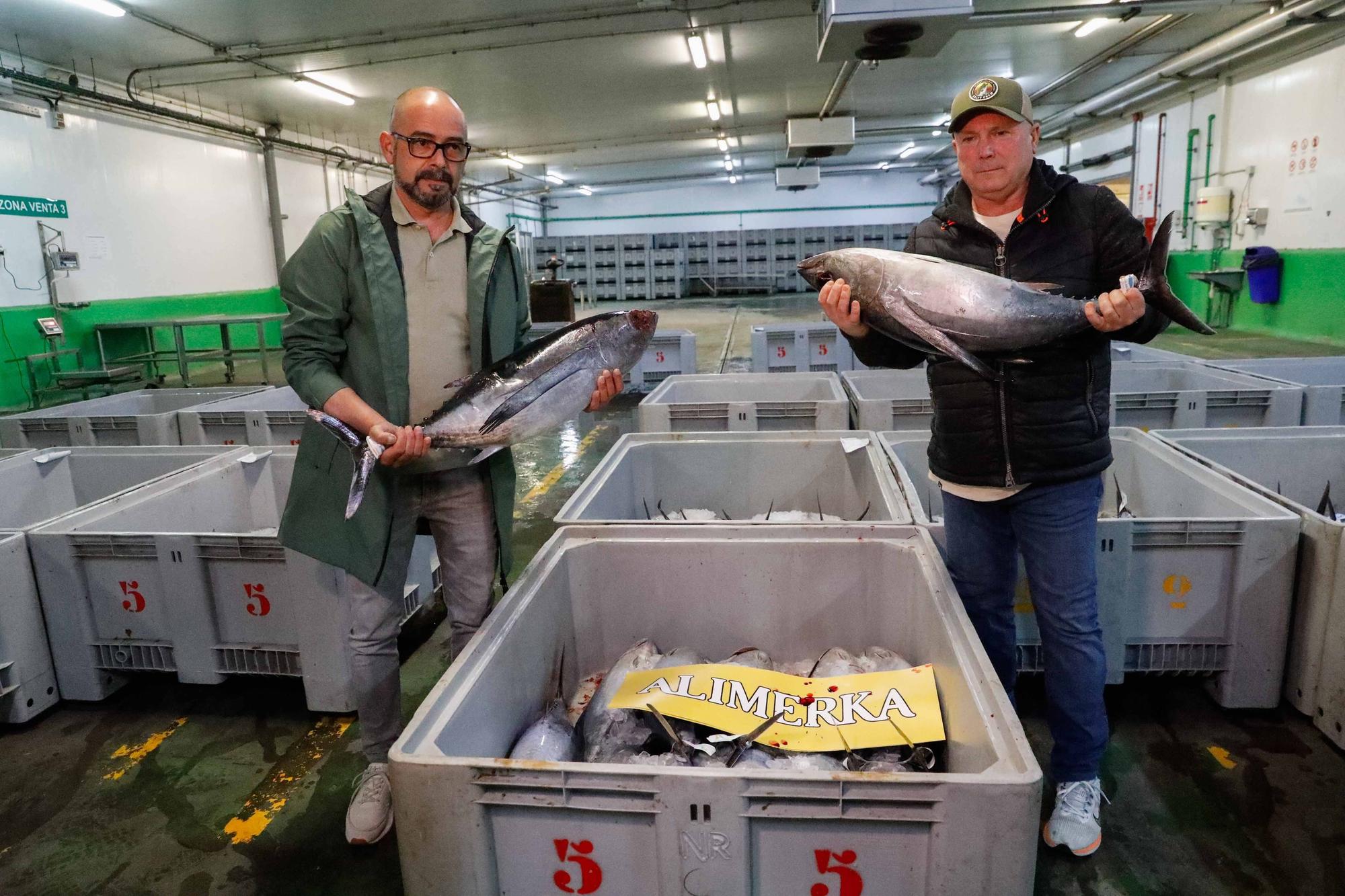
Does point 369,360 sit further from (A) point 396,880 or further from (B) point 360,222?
(A) point 396,880

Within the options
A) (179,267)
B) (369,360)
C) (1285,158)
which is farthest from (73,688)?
(1285,158)

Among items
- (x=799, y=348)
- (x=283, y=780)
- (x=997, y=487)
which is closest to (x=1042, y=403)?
(x=997, y=487)

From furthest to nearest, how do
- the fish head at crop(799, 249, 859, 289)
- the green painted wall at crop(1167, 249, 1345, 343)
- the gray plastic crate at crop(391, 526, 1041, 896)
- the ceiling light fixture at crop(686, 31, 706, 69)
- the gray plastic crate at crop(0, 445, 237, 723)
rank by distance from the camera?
the ceiling light fixture at crop(686, 31, 706, 69) → the green painted wall at crop(1167, 249, 1345, 343) → the gray plastic crate at crop(0, 445, 237, 723) → the fish head at crop(799, 249, 859, 289) → the gray plastic crate at crop(391, 526, 1041, 896)

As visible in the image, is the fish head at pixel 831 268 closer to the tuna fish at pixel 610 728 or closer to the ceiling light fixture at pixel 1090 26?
the tuna fish at pixel 610 728

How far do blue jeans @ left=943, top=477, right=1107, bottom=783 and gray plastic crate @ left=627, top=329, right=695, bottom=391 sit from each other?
5018 mm

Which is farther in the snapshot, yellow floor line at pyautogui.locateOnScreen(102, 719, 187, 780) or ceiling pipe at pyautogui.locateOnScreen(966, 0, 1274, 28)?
ceiling pipe at pyautogui.locateOnScreen(966, 0, 1274, 28)

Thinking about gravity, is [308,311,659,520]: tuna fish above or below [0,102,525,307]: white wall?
below

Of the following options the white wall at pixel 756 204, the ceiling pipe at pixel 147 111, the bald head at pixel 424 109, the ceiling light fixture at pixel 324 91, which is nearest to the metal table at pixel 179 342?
the ceiling pipe at pixel 147 111

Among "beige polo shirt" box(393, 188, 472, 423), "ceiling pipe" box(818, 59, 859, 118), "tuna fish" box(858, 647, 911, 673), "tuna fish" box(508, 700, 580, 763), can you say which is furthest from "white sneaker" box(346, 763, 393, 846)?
"ceiling pipe" box(818, 59, 859, 118)

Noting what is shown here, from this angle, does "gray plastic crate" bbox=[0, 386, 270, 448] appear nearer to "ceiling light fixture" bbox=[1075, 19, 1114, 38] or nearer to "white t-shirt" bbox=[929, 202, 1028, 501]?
"white t-shirt" bbox=[929, 202, 1028, 501]

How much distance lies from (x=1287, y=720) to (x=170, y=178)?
12.5 metres

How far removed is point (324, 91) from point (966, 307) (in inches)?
448

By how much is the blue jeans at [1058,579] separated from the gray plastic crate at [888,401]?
4.41 ft

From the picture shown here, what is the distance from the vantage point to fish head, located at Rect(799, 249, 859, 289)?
177cm
